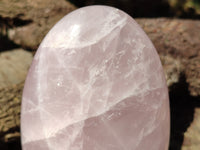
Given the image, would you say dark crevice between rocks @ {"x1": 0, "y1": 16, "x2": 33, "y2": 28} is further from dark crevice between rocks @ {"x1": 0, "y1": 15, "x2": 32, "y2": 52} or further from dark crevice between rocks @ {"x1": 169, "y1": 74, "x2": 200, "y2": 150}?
dark crevice between rocks @ {"x1": 169, "y1": 74, "x2": 200, "y2": 150}

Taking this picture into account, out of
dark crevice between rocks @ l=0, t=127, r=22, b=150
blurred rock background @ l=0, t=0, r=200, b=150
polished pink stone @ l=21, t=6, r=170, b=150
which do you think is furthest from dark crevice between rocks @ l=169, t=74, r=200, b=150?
dark crevice between rocks @ l=0, t=127, r=22, b=150

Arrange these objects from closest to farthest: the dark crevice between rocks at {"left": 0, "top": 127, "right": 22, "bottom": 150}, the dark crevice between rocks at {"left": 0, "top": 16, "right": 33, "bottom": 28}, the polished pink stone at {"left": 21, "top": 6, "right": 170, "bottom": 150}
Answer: the polished pink stone at {"left": 21, "top": 6, "right": 170, "bottom": 150}, the dark crevice between rocks at {"left": 0, "top": 127, "right": 22, "bottom": 150}, the dark crevice between rocks at {"left": 0, "top": 16, "right": 33, "bottom": 28}

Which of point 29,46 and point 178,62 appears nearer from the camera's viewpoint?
point 178,62

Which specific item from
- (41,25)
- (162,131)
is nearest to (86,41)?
(162,131)

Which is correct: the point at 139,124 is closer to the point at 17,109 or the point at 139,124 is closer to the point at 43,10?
the point at 17,109

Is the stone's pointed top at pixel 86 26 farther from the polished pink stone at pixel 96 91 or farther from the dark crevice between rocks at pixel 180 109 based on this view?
the dark crevice between rocks at pixel 180 109

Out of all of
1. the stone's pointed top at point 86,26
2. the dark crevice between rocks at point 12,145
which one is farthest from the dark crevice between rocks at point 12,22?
the dark crevice between rocks at point 12,145
